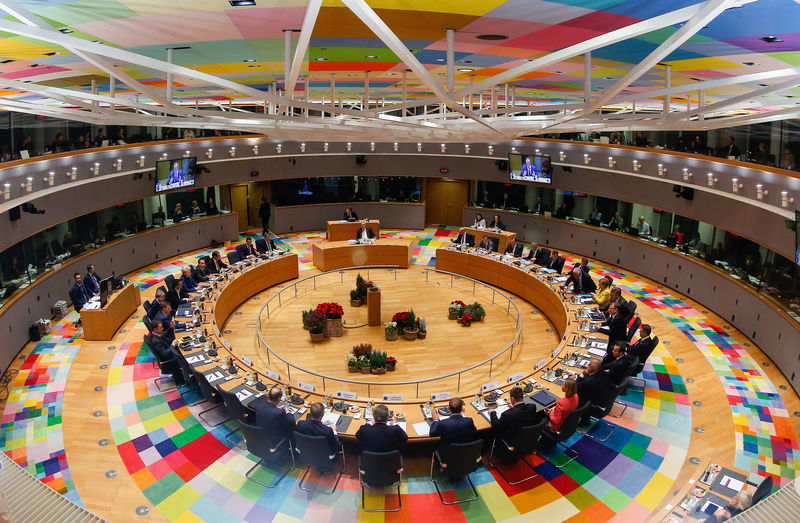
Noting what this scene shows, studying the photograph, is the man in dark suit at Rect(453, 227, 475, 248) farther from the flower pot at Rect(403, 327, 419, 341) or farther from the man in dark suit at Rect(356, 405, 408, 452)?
the man in dark suit at Rect(356, 405, 408, 452)

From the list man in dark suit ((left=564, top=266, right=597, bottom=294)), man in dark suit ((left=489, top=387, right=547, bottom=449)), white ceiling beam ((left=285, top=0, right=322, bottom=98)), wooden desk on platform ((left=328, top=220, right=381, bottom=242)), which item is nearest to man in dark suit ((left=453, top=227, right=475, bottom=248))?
wooden desk on platform ((left=328, top=220, right=381, bottom=242))

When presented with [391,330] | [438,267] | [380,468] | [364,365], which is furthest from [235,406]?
[438,267]

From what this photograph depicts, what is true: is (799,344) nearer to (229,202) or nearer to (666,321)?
(666,321)

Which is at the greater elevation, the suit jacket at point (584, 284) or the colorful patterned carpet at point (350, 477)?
the suit jacket at point (584, 284)

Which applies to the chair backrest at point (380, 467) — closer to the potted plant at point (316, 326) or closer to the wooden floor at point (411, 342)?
the wooden floor at point (411, 342)

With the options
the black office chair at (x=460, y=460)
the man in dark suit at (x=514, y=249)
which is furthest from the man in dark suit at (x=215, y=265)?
the black office chair at (x=460, y=460)

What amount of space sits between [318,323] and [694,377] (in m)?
8.03

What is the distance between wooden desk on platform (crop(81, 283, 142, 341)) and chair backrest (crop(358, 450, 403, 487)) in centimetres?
790

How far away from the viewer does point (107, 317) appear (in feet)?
39.6

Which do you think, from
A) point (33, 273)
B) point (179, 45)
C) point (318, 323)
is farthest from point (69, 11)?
point (33, 273)

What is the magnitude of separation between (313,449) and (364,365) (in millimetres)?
3836

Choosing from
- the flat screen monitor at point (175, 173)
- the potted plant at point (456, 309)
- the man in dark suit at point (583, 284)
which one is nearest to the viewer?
the man in dark suit at point (583, 284)

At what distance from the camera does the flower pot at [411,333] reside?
→ 12719 millimetres

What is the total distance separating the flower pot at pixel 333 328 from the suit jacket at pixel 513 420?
590 cm
